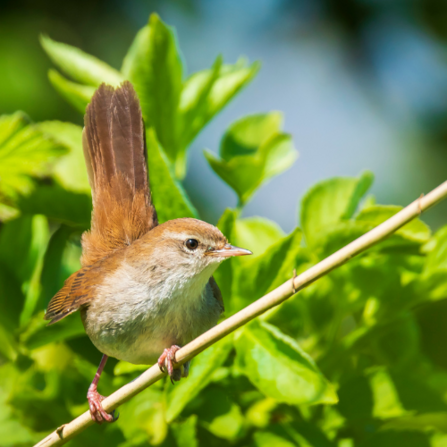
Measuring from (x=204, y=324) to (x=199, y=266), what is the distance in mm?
178

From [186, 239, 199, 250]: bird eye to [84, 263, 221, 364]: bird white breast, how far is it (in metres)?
0.07

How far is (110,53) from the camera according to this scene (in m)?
3.86

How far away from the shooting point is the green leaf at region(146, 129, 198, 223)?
4.66ft

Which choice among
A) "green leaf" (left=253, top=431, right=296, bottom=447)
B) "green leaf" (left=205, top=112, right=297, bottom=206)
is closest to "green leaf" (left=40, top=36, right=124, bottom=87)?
"green leaf" (left=205, top=112, right=297, bottom=206)

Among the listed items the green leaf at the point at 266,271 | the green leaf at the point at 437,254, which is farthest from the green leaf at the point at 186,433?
the green leaf at the point at 437,254

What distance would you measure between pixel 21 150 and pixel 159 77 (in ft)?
1.45

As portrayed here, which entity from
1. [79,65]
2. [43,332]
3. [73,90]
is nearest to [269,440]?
[43,332]

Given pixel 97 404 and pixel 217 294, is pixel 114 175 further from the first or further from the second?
pixel 97 404

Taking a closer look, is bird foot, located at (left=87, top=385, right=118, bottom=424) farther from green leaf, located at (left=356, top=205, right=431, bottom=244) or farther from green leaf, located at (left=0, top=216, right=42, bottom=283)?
green leaf, located at (left=356, top=205, right=431, bottom=244)

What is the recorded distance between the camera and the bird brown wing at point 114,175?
175 cm

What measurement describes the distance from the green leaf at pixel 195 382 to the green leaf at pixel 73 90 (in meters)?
0.85

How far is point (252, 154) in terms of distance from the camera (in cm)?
186

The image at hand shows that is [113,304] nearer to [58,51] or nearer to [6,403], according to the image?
[6,403]

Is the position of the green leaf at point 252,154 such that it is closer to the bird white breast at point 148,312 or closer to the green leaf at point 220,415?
the bird white breast at point 148,312
